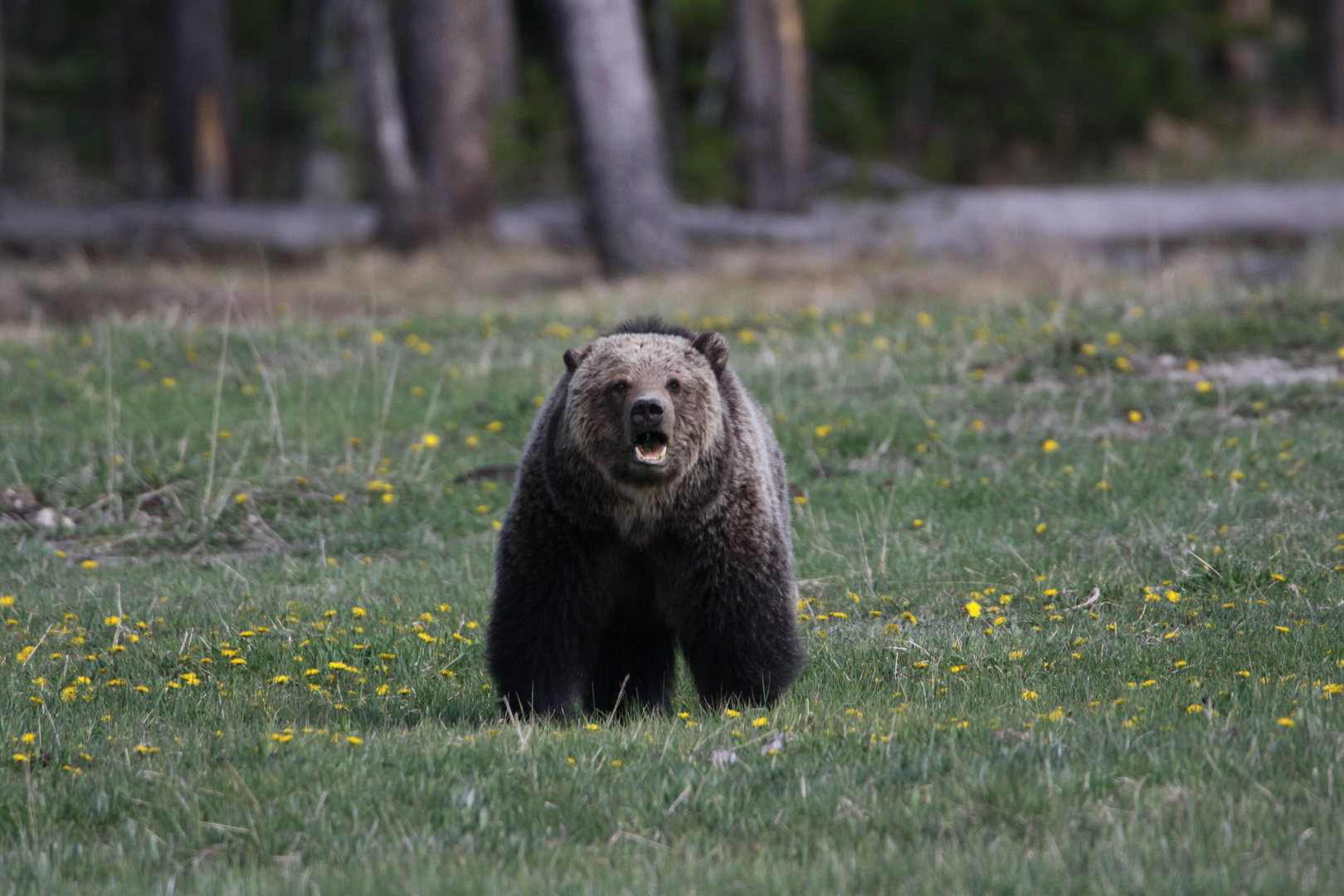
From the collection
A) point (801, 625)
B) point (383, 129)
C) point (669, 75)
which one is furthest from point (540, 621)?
point (669, 75)

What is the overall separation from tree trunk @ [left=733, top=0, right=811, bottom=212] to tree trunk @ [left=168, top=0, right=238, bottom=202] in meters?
9.35

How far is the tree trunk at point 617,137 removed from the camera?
1462cm

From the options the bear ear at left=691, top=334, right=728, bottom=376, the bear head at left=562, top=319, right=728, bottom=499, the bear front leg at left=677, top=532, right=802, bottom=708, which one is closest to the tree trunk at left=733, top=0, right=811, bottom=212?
the bear ear at left=691, top=334, right=728, bottom=376

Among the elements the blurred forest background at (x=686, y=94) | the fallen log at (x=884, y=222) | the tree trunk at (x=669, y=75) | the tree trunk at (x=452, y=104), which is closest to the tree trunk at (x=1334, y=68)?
the blurred forest background at (x=686, y=94)

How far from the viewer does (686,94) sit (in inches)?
1043

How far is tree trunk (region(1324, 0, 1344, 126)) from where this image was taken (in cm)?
2802

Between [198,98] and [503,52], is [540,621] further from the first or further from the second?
[198,98]

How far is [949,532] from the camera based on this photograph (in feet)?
25.4

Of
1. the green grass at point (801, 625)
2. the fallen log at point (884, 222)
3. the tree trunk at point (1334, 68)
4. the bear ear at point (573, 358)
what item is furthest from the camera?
the tree trunk at point (1334, 68)

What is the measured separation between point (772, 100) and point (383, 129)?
206 inches

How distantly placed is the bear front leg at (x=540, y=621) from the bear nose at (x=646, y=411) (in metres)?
0.59

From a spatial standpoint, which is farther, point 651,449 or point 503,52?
point 503,52

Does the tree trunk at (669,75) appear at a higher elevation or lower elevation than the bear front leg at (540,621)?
higher

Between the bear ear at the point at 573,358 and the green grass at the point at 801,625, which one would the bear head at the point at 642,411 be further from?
the green grass at the point at 801,625
